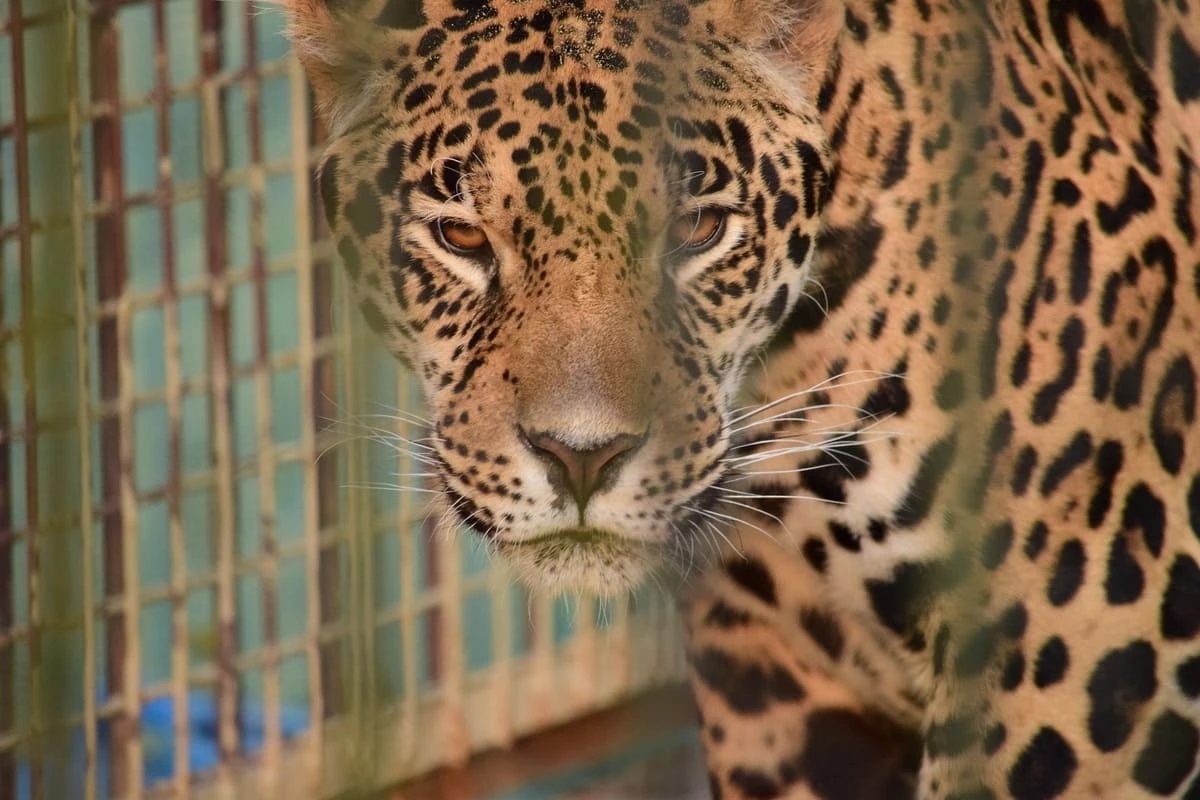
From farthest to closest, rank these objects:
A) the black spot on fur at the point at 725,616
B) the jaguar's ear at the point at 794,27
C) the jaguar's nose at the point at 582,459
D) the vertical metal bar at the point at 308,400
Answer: the vertical metal bar at the point at 308,400 < the black spot on fur at the point at 725,616 < the jaguar's ear at the point at 794,27 < the jaguar's nose at the point at 582,459

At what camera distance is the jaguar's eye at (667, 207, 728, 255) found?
2832mm

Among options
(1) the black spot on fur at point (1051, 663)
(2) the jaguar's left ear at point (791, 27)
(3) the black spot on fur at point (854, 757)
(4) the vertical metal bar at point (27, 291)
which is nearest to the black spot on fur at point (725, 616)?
(3) the black spot on fur at point (854, 757)

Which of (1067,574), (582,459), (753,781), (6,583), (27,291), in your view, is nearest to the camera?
(582,459)

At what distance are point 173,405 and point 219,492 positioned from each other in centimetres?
23

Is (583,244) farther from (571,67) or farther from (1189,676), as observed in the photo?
(1189,676)

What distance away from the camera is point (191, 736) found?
196 inches

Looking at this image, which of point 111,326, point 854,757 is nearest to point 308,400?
point 111,326

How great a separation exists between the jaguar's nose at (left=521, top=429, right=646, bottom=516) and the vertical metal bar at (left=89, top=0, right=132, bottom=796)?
1844 mm

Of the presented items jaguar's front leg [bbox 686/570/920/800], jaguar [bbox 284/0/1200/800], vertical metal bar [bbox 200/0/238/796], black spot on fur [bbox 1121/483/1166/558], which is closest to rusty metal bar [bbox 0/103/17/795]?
vertical metal bar [bbox 200/0/238/796]

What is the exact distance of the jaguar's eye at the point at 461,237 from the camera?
286cm

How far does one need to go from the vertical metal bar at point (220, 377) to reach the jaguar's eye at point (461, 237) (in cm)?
152

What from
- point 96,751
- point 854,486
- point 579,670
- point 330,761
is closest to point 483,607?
point 579,670

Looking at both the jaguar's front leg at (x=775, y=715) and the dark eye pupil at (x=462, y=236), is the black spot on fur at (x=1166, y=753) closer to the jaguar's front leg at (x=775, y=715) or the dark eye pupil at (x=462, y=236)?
the jaguar's front leg at (x=775, y=715)

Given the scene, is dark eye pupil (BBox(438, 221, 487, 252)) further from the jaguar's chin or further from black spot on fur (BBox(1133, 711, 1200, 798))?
black spot on fur (BBox(1133, 711, 1200, 798))
